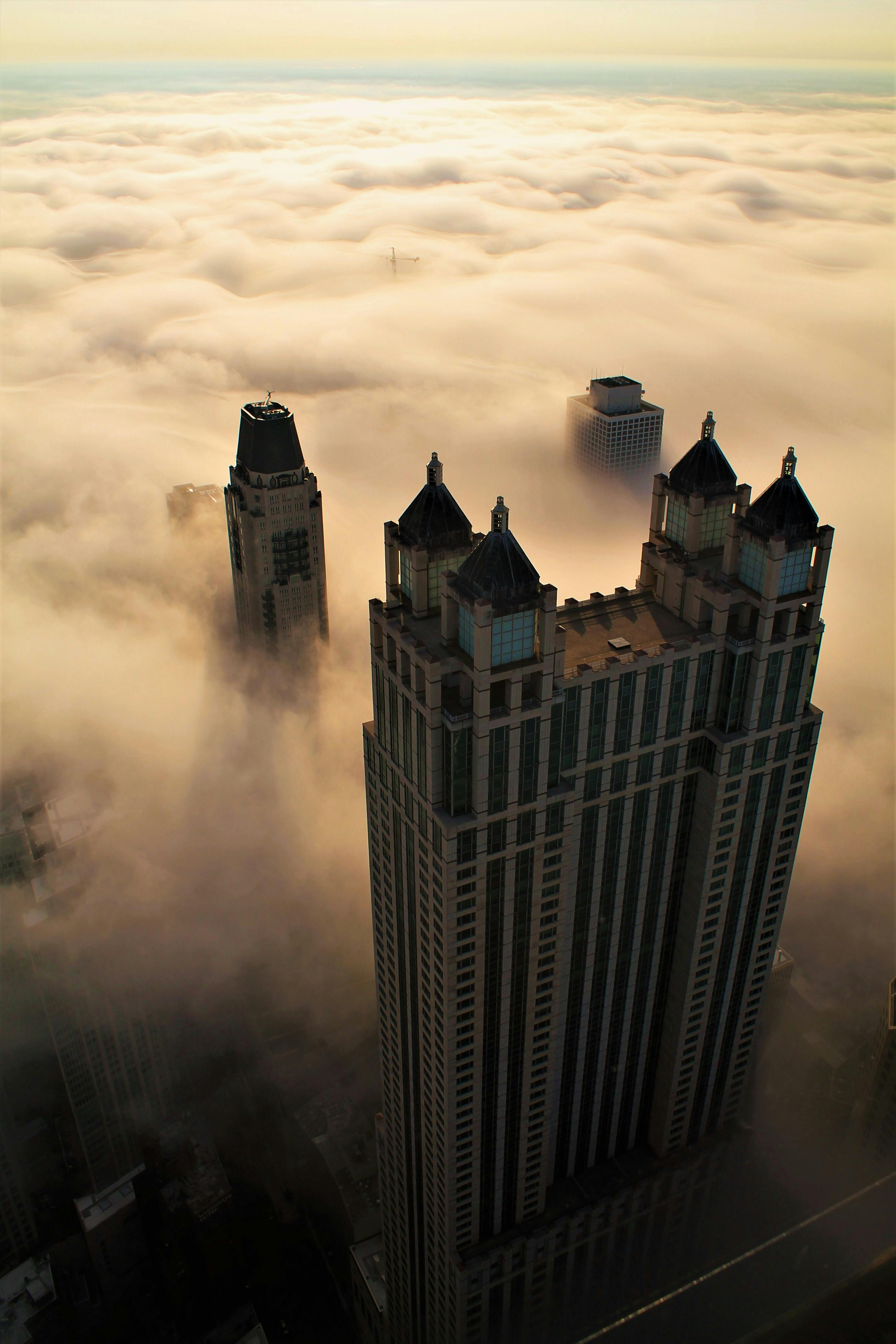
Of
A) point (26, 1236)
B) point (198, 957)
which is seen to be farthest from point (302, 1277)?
point (198, 957)

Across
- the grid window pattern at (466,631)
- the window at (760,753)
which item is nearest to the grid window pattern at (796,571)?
the window at (760,753)

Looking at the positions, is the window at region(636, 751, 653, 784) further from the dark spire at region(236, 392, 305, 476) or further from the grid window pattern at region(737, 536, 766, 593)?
the dark spire at region(236, 392, 305, 476)

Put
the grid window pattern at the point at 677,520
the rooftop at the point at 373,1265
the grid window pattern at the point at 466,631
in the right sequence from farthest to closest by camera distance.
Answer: the rooftop at the point at 373,1265 → the grid window pattern at the point at 677,520 → the grid window pattern at the point at 466,631

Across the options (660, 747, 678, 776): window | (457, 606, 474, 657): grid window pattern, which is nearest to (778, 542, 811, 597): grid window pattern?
(660, 747, 678, 776): window

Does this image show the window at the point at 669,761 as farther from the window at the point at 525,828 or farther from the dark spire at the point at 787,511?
the dark spire at the point at 787,511

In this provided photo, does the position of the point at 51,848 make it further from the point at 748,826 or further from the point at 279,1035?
the point at 748,826

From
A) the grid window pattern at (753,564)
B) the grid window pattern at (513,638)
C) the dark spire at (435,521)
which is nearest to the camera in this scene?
the grid window pattern at (513,638)

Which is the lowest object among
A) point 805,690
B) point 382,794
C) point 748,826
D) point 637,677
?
point 748,826
